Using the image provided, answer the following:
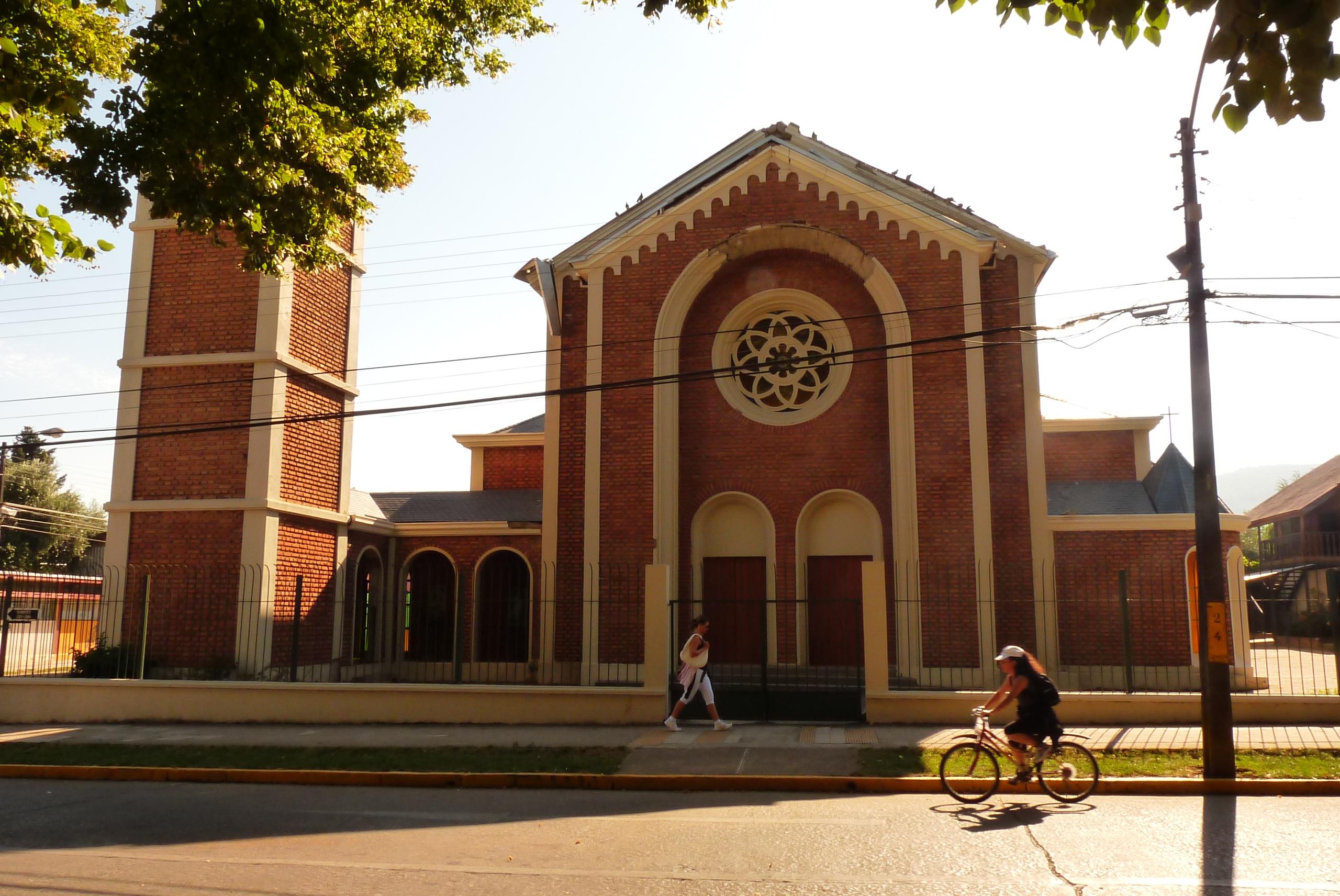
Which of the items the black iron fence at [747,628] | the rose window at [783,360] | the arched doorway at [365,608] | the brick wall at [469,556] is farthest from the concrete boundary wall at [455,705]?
the rose window at [783,360]

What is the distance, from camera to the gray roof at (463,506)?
2359 centimetres

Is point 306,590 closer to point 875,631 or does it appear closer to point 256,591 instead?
point 256,591

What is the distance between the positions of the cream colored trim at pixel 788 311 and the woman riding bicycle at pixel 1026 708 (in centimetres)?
1000

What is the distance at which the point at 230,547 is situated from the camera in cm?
1914

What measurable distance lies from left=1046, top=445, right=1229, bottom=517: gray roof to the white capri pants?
26.4 ft

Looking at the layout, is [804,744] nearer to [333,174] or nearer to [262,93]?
[333,174]

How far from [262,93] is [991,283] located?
43.8ft

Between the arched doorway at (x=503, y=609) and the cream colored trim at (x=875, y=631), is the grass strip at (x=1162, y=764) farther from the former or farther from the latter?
the arched doorway at (x=503, y=609)

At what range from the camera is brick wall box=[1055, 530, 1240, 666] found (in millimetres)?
17594

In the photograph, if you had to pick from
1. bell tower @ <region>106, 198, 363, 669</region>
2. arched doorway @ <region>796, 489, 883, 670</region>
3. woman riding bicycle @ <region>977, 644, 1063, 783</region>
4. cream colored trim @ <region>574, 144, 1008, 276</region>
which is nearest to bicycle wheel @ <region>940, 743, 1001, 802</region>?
woman riding bicycle @ <region>977, 644, 1063, 783</region>

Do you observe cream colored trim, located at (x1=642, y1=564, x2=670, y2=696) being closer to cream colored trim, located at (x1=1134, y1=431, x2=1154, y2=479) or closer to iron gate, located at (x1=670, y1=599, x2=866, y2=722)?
iron gate, located at (x1=670, y1=599, x2=866, y2=722)

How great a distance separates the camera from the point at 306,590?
66.5ft

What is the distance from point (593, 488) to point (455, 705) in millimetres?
5118

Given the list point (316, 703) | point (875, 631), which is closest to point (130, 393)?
point (316, 703)
